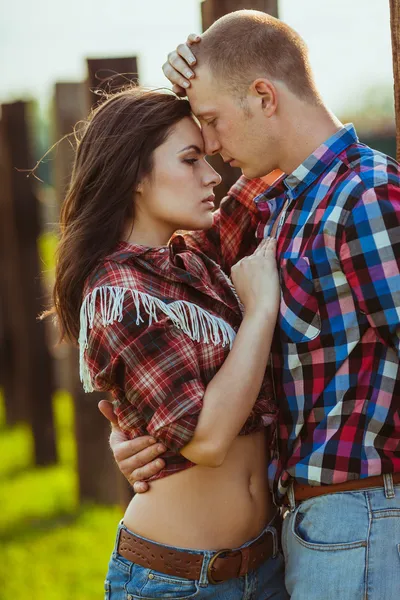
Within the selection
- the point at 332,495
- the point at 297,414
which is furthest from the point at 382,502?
the point at 297,414

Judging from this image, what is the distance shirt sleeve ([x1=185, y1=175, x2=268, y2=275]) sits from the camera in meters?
3.30

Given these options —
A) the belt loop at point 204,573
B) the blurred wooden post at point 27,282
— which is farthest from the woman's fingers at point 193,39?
the blurred wooden post at point 27,282

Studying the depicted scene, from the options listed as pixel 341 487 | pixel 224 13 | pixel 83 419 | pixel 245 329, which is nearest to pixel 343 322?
pixel 245 329

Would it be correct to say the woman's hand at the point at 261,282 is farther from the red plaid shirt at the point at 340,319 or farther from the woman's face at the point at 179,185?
the woman's face at the point at 179,185

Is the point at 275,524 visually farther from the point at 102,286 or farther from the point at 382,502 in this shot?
the point at 102,286

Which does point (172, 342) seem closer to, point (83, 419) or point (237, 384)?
point (237, 384)

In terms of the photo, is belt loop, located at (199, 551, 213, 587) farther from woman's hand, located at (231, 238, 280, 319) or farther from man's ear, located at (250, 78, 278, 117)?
man's ear, located at (250, 78, 278, 117)

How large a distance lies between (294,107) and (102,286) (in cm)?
87

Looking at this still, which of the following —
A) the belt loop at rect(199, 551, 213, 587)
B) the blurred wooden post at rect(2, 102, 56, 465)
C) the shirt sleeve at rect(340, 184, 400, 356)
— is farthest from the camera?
the blurred wooden post at rect(2, 102, 56, 465)

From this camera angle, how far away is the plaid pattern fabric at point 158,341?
268 centimetres

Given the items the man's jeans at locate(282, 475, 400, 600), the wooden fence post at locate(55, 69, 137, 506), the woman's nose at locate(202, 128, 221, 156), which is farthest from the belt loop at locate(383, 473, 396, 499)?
the wooden fence post at locate(55, 69, 137, 506)

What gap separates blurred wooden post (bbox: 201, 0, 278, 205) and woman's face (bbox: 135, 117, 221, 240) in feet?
2.04

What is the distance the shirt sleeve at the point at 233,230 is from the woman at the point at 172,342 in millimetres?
140

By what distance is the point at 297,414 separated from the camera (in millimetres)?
2707
